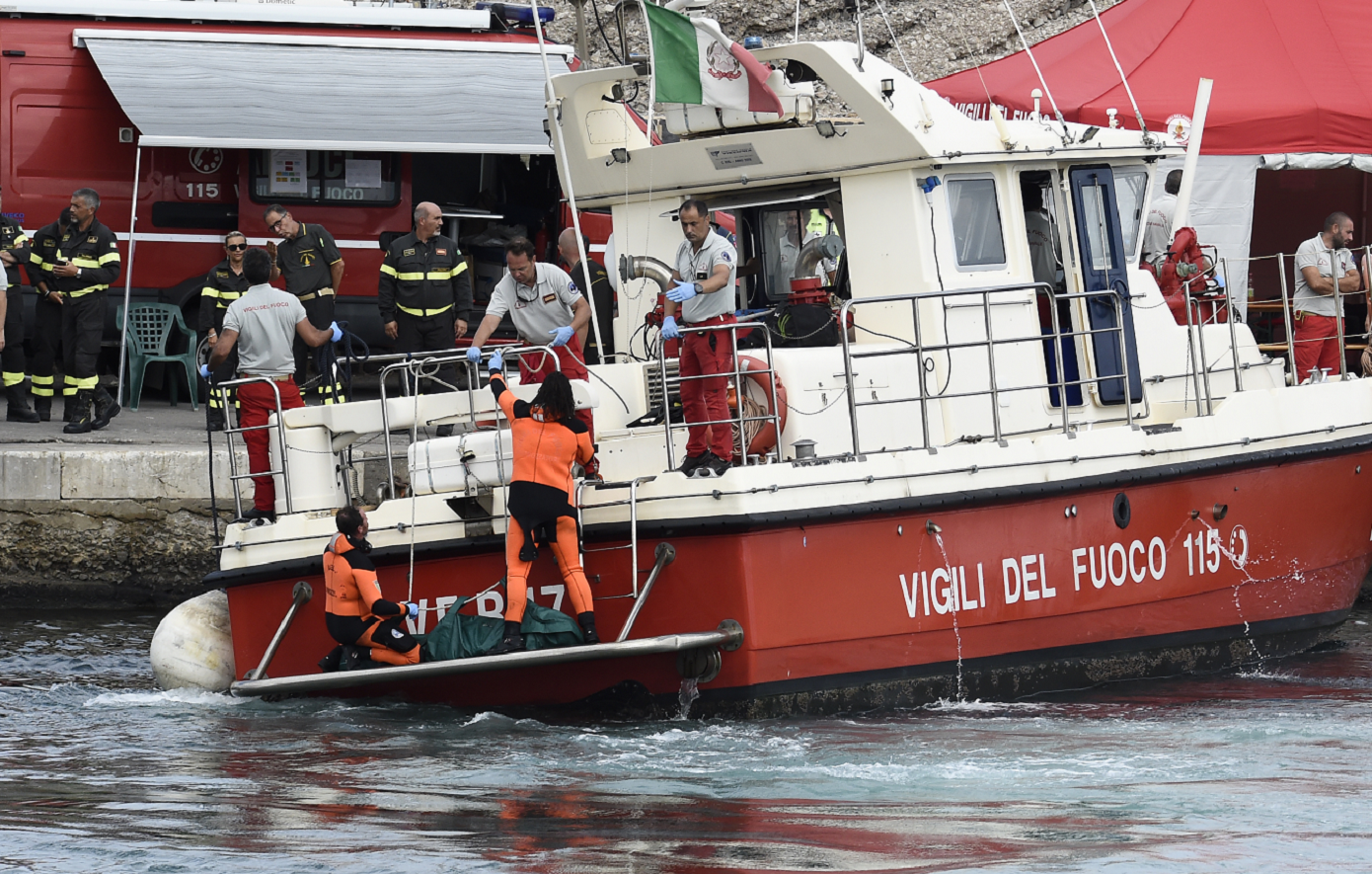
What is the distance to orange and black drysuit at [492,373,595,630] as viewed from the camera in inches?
281

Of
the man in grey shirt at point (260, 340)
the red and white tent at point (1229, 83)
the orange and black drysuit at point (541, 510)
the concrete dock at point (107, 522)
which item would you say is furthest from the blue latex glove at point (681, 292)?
the red and white tent at point (1229, 83)

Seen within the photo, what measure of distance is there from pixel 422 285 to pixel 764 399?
12.9 ft

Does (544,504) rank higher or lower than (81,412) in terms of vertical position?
lower

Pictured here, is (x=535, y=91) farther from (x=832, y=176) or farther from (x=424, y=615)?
(x=424, y=615)

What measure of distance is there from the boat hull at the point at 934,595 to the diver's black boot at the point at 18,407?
5178 millimetres

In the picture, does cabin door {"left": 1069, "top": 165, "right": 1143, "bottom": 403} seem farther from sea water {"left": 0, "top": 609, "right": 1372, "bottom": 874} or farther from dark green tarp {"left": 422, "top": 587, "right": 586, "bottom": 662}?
dark green tarp {"left": 422, "top": 587, "right": 586, "bottom": 662}

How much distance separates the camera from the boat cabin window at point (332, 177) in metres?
13.6

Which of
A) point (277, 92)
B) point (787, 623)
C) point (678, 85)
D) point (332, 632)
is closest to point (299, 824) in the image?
point (332, 632)

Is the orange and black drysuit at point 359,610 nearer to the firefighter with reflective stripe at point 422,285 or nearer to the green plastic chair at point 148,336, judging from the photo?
the firefighter with reflective stripe at point 422,285

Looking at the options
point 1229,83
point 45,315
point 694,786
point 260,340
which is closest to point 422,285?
point 260,340

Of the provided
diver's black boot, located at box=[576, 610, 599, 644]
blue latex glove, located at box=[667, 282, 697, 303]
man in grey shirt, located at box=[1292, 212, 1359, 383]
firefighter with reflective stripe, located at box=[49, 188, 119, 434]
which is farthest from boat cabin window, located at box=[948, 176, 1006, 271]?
firefighter with reflective stripe, located at box=[49, 188, 119, 434]

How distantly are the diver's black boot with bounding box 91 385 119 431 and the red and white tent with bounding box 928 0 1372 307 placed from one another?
6627mm

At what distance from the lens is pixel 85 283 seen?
12.0 m

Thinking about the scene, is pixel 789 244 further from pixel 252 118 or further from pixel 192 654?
pixel 252 118
